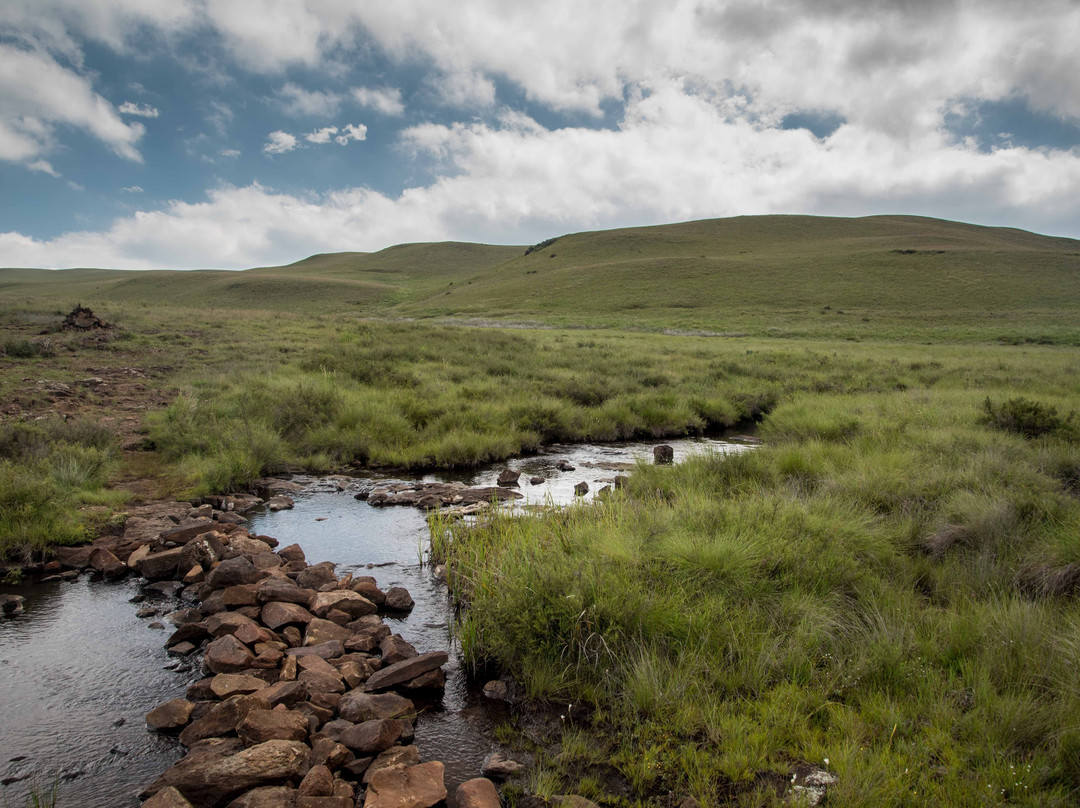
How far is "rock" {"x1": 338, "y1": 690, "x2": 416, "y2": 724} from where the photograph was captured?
409 cm

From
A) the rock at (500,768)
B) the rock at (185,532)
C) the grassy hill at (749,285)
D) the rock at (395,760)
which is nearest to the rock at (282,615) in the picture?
the rock at (395,760)

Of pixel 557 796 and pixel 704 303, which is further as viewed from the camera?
pixel 704 303

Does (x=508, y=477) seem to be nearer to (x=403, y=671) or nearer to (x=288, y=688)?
(x=403, y=671)

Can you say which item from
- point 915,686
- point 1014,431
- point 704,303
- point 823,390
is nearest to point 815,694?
point 915,686

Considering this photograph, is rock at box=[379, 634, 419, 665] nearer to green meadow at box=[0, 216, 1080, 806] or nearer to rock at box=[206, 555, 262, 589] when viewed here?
green meadow at box=[0, 216, 1080, 806]

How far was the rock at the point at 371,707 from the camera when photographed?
409 cm

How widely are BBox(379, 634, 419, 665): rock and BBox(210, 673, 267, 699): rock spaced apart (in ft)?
2.94

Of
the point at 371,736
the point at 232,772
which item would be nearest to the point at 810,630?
the point at 371,736

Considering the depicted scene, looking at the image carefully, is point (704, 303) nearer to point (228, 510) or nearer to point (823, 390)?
point (823, 390)

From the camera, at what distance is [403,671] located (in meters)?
4.47

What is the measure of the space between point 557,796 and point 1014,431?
11131 mm

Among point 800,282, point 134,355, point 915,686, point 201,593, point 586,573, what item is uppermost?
point 800,282

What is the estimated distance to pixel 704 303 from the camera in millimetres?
60594

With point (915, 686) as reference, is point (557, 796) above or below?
below
